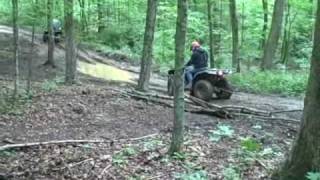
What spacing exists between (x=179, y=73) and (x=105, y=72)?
15428 mm

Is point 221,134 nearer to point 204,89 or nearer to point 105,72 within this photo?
point 204,89

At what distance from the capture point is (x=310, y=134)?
5.37 meters

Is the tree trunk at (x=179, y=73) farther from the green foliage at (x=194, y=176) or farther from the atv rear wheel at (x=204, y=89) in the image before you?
the atv rear wheel at (x=204, y=89)

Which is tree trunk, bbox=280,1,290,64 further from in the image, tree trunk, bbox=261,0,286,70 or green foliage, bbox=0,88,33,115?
green foliage, bbox=0,88,33,115

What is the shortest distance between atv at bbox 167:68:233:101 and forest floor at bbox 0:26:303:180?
1.49 ft

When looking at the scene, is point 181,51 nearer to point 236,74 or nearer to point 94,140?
point 94,140

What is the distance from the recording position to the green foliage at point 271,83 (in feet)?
61.2

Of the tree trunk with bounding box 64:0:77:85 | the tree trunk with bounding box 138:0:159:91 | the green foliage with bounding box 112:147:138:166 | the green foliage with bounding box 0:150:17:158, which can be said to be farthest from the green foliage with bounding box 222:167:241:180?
the tree trunk with bounding box 64:0:77:85

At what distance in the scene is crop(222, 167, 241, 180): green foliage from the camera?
20.7ft

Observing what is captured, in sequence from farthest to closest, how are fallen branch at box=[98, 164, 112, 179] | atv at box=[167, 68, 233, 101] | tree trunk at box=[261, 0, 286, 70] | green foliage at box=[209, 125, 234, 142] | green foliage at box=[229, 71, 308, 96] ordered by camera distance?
1. tree trunk at box=[261, 0, 286, 70]
2. green foliage at box=[229, 71, 308, 96]
3. atv at box=[167, 68, 233, 101]
4. green foliage at box=[209, 125, 234, 142]
5. fallen branch at box=[98, 164, 112, 179]

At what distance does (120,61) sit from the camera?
1110 inches

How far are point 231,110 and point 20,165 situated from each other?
6.54 m

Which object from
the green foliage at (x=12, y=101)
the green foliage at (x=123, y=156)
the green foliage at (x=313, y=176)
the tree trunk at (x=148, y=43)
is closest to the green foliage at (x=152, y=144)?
the green foliage at (x=123, y=156)

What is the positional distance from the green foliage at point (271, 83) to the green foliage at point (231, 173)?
39.2 ft
